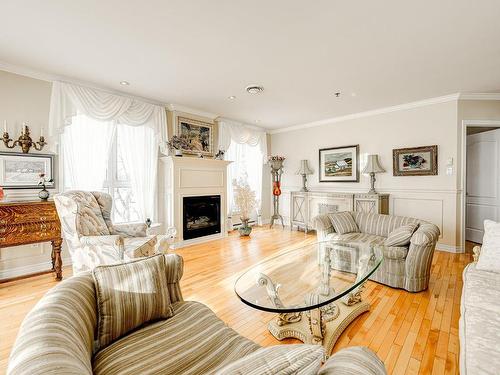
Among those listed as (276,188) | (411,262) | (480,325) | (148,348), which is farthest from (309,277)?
(276,188)

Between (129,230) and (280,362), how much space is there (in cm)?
294

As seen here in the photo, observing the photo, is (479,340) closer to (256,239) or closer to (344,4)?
(344,4)

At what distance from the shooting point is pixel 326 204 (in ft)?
17.0

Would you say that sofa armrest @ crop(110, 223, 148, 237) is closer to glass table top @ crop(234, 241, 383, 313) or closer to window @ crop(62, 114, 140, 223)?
window @ crop(62, 114, 140, 223)

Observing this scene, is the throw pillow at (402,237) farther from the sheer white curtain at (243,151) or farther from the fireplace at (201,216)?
the sheer white curtain at (243,151)

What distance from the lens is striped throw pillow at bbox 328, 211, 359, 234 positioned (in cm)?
350

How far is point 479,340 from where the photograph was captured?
Answer: 3.84 feet

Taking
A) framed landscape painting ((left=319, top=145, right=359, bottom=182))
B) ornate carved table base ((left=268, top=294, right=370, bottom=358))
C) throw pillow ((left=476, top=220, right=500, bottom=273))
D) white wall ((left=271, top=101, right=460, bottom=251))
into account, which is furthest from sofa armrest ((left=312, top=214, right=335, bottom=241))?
framed landscape painting ((left=319, top=145, right=359, bottom=182))

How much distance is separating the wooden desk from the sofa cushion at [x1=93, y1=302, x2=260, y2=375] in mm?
2493

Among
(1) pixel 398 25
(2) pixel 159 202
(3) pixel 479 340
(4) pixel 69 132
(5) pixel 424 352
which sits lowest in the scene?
(5) pixel 424 352

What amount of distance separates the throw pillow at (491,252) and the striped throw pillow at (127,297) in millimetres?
2441

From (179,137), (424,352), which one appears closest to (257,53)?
(179,137)

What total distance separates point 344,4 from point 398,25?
2.08 ft

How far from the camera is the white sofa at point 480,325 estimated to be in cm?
104
